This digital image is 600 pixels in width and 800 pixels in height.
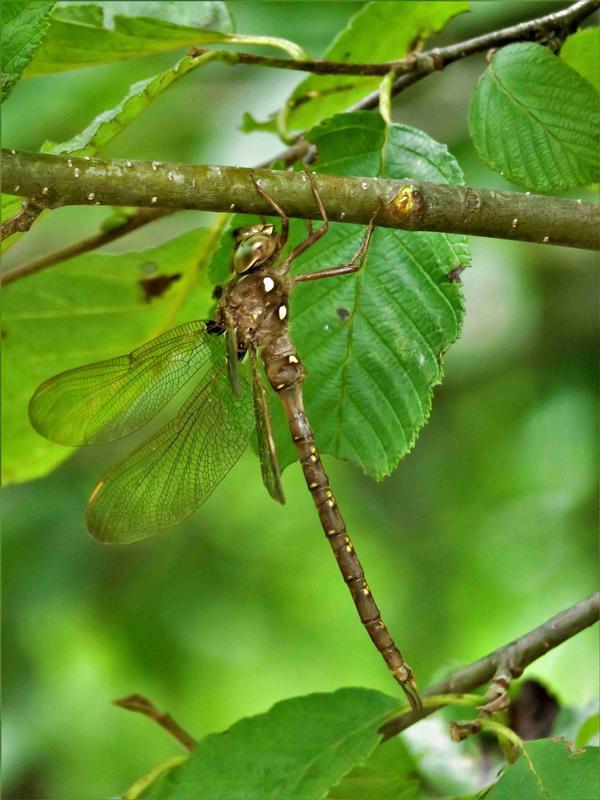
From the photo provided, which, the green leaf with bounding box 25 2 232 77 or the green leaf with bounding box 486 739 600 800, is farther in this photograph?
the green leaf with bounding box 25 2 232 77

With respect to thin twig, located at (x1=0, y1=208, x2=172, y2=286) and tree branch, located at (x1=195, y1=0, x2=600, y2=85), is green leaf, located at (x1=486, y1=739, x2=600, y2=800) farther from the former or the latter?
thin twig, located at (x1=0, y1=208, x2=172, y2=286)

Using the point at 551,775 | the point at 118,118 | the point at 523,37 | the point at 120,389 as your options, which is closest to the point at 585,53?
the point at 523,37

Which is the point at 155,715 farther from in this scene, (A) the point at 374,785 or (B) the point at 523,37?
(B) the point at 523,37

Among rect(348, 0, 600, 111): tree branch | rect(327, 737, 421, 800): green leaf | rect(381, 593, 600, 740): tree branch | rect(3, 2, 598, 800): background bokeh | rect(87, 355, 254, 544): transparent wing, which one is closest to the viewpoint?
rect(381, 593, 600, 740): tree branch

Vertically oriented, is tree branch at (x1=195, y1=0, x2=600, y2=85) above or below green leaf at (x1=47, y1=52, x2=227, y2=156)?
below

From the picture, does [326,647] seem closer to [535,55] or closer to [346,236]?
[346,236]

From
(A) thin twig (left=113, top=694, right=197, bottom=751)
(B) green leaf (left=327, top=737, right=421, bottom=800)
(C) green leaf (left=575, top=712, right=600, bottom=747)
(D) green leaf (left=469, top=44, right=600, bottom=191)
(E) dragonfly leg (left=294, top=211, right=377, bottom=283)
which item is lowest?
(C) green leaf (left=575, top=712, right=600, bottom=747)

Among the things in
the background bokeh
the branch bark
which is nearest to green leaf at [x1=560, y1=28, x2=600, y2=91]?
the branch bark
